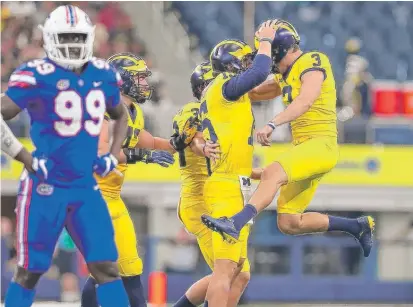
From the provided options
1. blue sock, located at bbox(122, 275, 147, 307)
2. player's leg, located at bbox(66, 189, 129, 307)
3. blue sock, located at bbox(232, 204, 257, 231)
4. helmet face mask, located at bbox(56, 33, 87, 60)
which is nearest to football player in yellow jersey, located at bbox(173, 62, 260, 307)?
blue sock, located at bbox(122, 275, 147, 307)

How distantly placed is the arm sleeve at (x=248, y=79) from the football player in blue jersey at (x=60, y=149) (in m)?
1.21

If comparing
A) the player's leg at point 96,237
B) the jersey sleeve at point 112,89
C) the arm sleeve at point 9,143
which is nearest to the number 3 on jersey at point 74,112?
the jersey sleeve at point 112,89

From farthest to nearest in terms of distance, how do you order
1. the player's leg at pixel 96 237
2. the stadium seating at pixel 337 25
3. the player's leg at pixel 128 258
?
the stadium seating at pixel 337 25, the player's leg at pixel 128 258, the player's leg at pixel 96 237

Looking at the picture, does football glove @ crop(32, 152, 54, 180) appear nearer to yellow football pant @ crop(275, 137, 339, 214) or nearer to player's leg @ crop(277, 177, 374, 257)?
yellow football pant @ crop(275, 137, 339, 214)

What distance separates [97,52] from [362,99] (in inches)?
132

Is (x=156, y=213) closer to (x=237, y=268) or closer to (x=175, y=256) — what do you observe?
(x=175, y=256)

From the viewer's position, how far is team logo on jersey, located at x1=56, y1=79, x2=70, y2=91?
23.2 ft

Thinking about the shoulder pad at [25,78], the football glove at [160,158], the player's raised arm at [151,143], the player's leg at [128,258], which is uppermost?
the shoulder pad at [25,78]

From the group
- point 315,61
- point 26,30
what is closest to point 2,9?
point 26,30

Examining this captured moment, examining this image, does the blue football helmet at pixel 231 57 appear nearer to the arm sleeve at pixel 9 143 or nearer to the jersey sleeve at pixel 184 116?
the jersey sleeve at pixel 184 116

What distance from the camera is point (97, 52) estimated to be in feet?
54.5

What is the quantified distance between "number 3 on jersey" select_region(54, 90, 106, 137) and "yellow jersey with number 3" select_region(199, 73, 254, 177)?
4.48 feet

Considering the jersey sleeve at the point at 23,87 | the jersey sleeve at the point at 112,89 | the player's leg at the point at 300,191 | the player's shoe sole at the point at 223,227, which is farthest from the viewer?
the player's leg at the point at 300,191

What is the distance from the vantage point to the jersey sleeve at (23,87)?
7.03 metres
